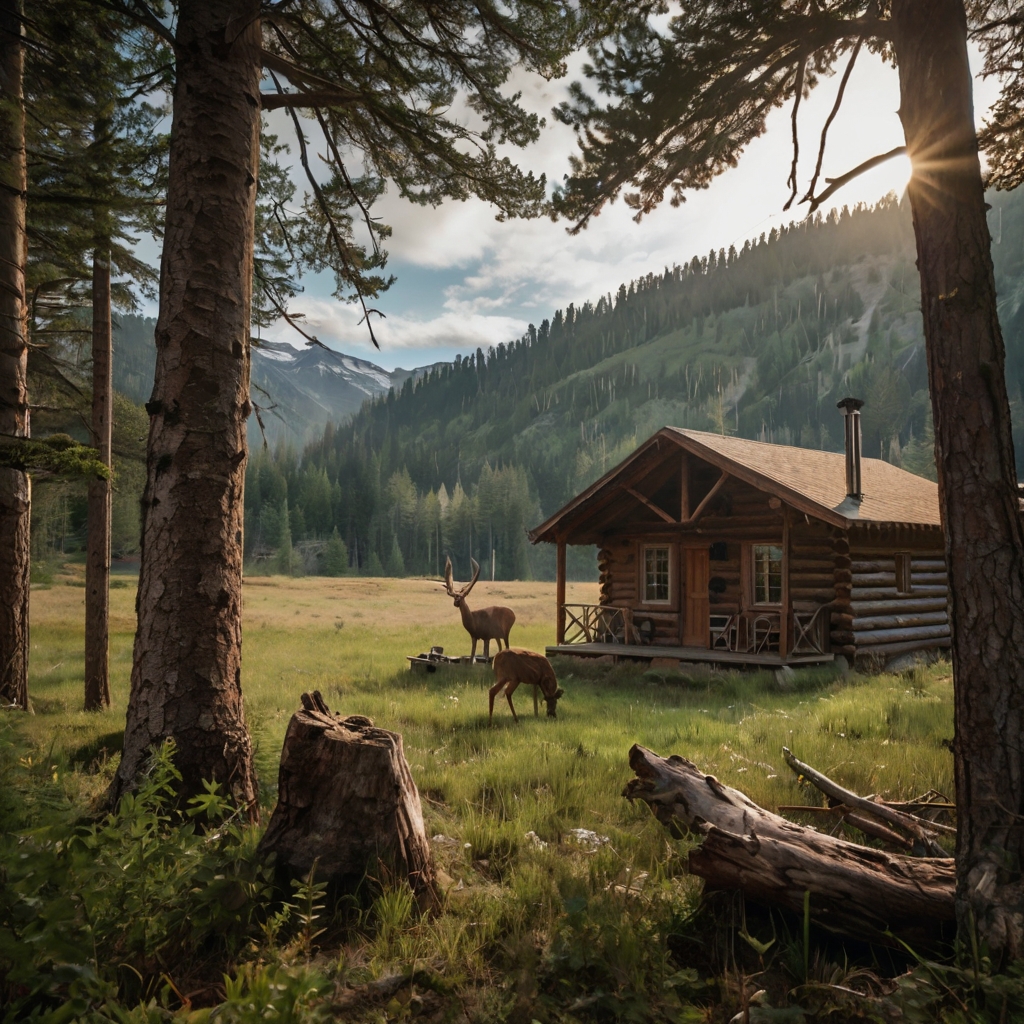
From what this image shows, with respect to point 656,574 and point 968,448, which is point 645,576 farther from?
point 968,448

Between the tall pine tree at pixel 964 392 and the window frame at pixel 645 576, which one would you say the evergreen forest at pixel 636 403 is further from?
the tall pine tree at pixel 964 392

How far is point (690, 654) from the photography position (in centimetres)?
1501

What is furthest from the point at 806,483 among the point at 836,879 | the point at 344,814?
the point at 344,814

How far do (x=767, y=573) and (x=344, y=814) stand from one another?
1481cm

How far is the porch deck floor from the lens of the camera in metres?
13.9

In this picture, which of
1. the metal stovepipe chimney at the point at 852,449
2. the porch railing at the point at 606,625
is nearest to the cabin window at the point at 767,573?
the metal stovepipe chimney at the point at 852,449

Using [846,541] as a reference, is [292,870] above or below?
below

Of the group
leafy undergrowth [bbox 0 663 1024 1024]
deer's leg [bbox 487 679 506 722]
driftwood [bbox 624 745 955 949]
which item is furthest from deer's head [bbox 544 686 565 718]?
driftwood [bbox 624 745 955 949]

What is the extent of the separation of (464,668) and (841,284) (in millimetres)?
168692

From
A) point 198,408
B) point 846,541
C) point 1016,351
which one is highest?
point 1016,351

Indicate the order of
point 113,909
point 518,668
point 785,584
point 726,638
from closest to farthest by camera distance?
point 113,909
point 518,668
point 785,584
point 726,638

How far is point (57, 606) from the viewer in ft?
89.5

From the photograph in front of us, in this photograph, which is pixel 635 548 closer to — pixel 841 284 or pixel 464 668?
pixel 464 668

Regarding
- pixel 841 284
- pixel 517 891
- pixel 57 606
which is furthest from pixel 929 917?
pixel 841 284
